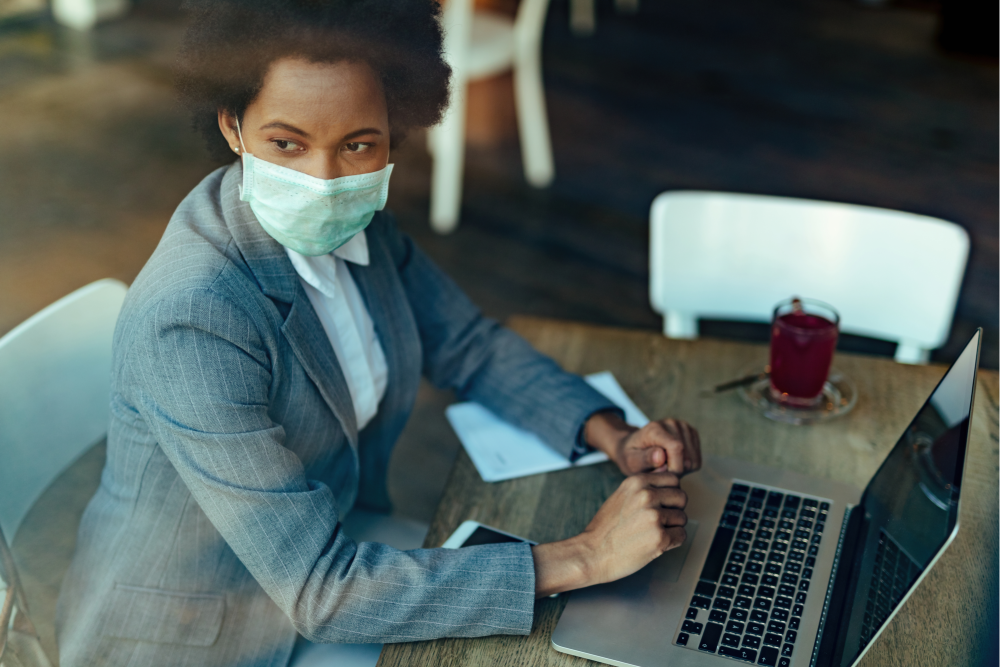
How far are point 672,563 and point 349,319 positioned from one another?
1.41ft

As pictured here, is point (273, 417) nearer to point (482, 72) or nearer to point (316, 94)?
point (316, 94)

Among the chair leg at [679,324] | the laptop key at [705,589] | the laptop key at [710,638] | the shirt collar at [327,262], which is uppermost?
the shirt collar at [327,262]

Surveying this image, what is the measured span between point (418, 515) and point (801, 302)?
3.35 ft

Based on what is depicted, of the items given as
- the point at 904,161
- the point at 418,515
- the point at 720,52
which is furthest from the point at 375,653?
the point at 720,52

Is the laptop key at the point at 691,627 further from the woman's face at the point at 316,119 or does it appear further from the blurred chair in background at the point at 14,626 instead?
the blurred chair in background at the point at 14,626

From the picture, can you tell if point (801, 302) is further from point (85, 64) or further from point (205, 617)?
point (85, 64)

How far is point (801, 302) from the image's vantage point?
1.18m

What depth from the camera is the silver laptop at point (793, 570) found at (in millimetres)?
776

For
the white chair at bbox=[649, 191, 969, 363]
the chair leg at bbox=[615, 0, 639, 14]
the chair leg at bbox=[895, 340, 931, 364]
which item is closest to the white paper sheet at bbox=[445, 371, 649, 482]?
the white chair at bbox=[649, 191, 969, 363]

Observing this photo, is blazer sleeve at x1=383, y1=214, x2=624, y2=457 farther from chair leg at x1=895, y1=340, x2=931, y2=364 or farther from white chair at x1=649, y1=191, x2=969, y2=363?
chair leg at x1=895, y1=340, x2=931, y2=364

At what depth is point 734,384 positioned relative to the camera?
1176 mm

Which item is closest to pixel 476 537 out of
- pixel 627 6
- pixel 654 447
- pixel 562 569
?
pixel 562 569

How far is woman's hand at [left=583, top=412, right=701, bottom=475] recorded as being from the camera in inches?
38.2

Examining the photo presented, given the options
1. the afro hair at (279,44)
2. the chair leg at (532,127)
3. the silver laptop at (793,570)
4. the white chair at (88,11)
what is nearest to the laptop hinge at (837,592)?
the silver laptop at (793,570)
